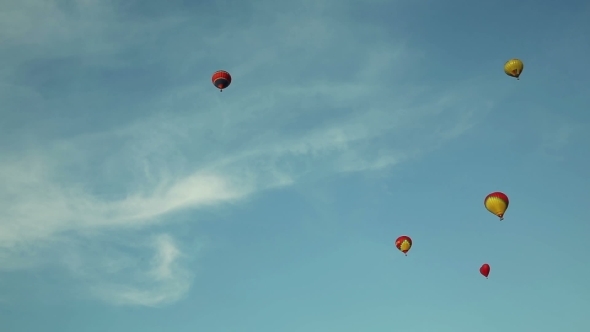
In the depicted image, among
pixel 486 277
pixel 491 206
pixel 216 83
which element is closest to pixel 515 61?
pixel 491 206

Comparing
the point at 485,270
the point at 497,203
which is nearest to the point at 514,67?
the point at 497,203

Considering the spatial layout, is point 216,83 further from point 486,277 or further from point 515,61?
point 486,277

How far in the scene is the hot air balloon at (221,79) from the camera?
6731cm

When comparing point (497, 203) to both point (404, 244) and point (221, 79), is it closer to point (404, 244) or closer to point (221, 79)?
point (404, 244)

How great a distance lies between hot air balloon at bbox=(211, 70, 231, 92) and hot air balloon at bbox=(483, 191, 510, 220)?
36.8 metres

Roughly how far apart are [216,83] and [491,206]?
3855 cm

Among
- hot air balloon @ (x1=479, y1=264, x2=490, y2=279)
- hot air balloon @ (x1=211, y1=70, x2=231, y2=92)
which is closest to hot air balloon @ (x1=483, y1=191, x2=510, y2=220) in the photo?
hot air balloon @ (x1=479, y1=264, x2=490, y2=279)

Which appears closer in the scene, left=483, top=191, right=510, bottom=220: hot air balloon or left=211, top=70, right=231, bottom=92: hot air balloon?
left=483, top=191, right=510, bottom=220: hot air balloon

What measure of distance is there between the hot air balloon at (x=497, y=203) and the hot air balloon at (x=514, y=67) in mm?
18197

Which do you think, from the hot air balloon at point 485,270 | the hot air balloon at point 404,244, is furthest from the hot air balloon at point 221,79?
the hot air balloon at point 485,270

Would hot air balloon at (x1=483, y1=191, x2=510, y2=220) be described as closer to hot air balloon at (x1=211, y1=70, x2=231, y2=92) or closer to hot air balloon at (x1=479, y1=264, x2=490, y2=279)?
hot air balloon at (x1=479, y1=264, x2=490, y2=279)

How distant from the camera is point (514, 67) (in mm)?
69188

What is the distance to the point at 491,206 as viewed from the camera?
6256 centimetres

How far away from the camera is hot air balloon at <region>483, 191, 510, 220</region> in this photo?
62.0 m
